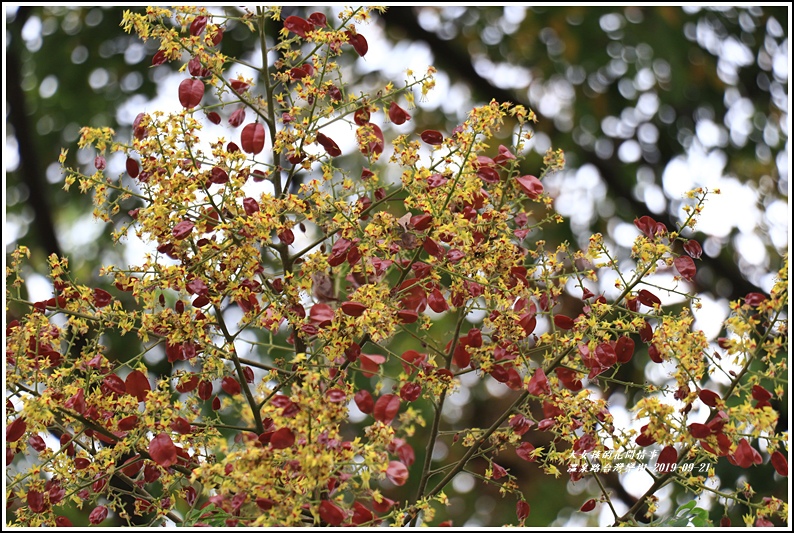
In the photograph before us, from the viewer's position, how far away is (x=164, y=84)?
10.6 feet

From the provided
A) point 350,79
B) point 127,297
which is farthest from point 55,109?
point 350,79

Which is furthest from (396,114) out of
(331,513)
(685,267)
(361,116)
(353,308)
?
(331,513)

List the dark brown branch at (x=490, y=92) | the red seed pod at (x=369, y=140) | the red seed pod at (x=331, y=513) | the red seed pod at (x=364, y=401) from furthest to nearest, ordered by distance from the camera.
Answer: the dark brown branch at (x=490, y=92), the red seed pod at (x=369, y=140), the red seed pod at (x=364, y=401), the red seed pod at (x=331, y=513)

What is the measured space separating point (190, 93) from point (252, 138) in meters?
0.10

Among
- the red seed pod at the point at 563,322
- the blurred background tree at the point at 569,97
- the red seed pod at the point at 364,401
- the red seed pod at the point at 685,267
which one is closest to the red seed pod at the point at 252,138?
the red seed pod at the point at 364,401

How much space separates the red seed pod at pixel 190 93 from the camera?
103 centimetres

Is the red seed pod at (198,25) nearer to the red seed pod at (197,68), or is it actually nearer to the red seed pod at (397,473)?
the red seed pod at (197,68)

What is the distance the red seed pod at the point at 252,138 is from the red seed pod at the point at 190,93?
0.23 ft

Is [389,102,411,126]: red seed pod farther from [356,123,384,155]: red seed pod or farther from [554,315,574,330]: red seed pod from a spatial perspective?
[554,315,574,330]: red seed pod

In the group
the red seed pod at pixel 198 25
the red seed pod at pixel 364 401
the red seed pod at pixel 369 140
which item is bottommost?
the red seed pod at pixel 364 401

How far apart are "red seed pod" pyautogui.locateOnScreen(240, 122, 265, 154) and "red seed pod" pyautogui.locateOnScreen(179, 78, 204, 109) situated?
69mm

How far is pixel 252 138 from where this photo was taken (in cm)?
104

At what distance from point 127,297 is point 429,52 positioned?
1.55 metres

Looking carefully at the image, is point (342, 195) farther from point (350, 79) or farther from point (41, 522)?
point (350, 79)
